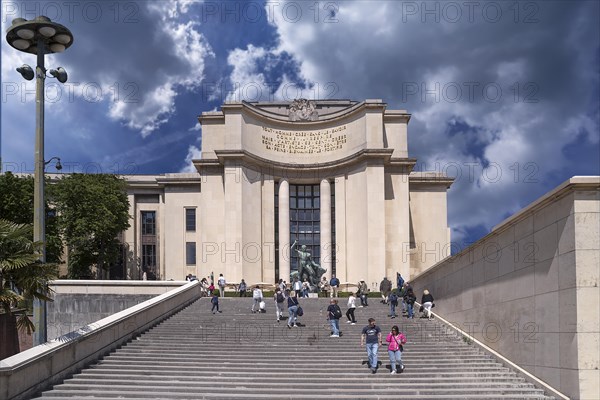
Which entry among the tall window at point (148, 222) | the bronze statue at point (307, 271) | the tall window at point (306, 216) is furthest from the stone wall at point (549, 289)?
the tall window at point (148, 222)

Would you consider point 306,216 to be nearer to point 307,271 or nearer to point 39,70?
point 307,271

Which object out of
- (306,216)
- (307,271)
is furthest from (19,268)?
(306,216)

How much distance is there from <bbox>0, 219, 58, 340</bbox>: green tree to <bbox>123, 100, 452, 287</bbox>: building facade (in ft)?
112

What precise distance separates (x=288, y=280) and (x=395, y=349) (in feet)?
→ 113

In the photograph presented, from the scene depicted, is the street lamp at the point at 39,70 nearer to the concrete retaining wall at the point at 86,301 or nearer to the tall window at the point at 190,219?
the concrete retaining wall at the point at 86,301

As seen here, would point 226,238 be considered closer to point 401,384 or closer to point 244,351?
point 244,351

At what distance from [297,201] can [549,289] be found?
39036 millimetres

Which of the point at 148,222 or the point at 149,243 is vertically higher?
the point at 148,222

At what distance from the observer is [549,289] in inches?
643

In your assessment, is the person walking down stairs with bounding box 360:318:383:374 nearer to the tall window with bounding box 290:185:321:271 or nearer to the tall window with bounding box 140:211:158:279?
the tall window with bounding box 290:185:321:271

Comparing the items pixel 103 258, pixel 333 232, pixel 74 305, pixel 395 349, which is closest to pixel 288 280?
pixel 333 232

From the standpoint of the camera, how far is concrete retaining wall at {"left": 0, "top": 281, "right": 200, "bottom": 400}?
15.1 metres

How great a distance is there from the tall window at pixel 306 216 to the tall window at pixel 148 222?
12451mm

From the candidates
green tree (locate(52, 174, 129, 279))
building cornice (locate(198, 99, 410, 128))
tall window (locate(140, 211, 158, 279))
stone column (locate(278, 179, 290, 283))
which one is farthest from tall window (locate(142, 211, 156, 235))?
stone column (locate(278, 179, 290, 283))
